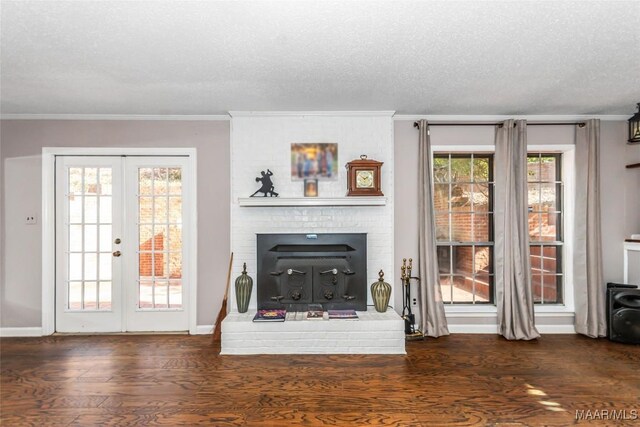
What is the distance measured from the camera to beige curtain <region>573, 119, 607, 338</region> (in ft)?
12.9

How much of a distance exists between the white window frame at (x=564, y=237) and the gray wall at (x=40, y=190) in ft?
8.55

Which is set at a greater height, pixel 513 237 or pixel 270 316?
pixel 513 237

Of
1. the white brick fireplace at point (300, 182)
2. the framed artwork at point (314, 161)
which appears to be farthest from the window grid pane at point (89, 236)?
the framed artwork at point (314, 161)

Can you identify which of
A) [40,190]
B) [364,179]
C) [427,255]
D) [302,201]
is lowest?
[427,255]

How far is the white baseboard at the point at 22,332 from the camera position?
13.1ft

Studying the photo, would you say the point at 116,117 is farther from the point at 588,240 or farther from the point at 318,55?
the point at 588,240

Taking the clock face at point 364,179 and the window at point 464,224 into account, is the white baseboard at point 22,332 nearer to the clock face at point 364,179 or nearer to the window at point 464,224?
the clock face at point 364,179

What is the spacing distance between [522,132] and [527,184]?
591 mm

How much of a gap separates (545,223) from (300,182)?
2.99 metres

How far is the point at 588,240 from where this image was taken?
3969 mm

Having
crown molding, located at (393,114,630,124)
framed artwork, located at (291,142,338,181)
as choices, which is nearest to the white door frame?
framed artwork, located at (291,142,338,181)

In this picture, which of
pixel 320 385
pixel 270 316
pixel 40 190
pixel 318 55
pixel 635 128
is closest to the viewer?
Answer: pixel 318 55

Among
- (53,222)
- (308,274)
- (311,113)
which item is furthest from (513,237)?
(53,222)

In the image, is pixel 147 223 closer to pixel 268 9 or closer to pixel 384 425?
pixel 268 9
